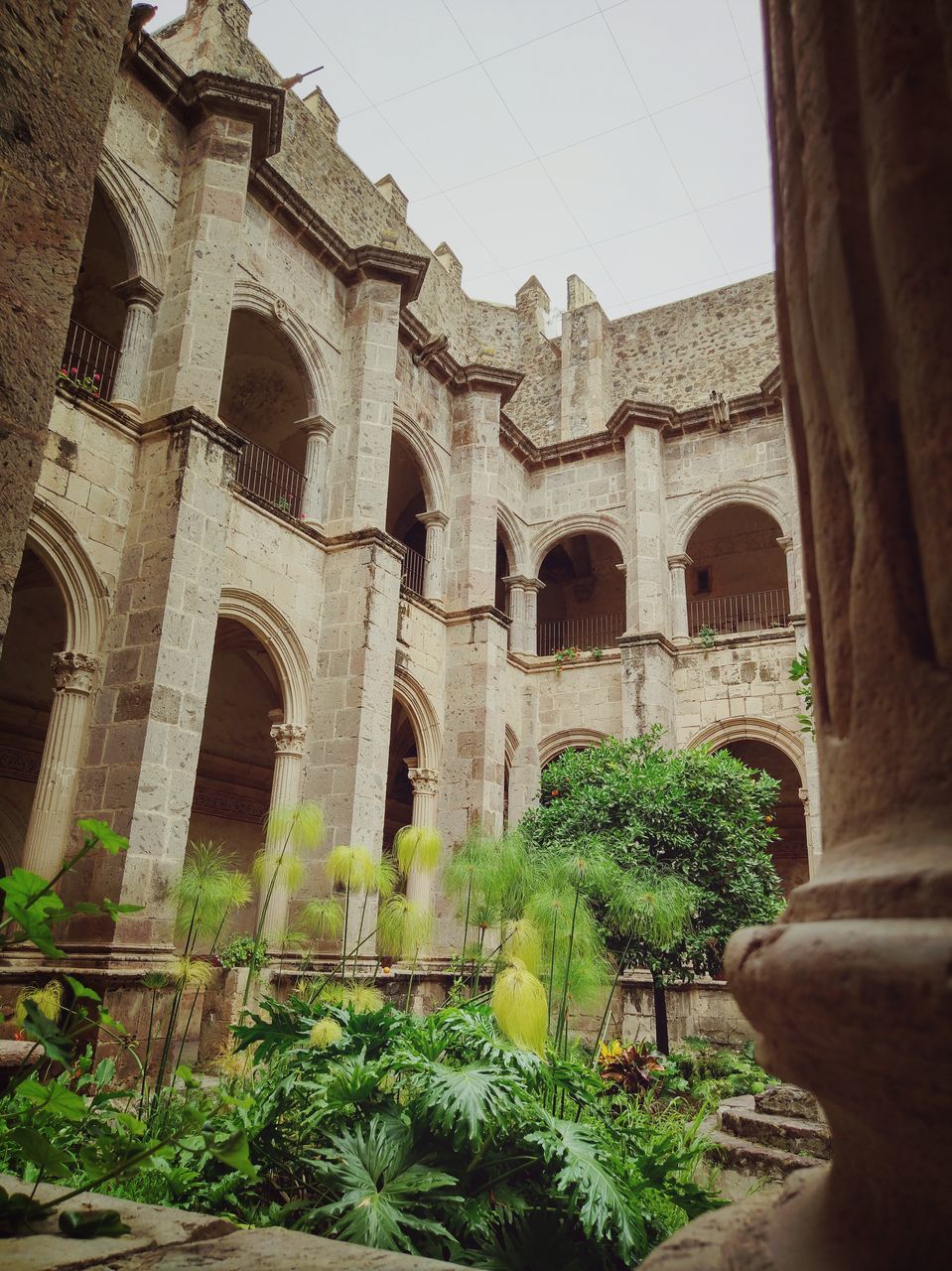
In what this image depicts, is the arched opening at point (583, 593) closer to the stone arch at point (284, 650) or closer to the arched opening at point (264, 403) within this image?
the arched opening at point (264, 403)

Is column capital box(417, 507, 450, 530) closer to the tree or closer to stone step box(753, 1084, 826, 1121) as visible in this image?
the tree

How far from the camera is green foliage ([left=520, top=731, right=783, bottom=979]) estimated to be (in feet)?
30.6

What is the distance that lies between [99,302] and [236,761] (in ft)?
23.9

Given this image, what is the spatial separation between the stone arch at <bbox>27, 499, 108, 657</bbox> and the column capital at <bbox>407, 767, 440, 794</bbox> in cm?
555

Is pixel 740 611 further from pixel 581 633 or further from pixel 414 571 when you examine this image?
pixel 414 571

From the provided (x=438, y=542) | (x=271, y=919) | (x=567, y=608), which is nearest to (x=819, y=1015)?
(x=271, y=919)

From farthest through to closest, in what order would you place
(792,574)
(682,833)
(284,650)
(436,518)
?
(792,574) → (436,518) → (284,650) → (682,833)

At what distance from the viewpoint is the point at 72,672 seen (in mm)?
8648

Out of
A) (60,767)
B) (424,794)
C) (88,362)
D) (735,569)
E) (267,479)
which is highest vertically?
(735,569)

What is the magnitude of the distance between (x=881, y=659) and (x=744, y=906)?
373 inches

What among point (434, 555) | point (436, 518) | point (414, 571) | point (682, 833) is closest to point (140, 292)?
point (436, 518)

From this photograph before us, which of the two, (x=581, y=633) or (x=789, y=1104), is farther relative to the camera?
(x=581, y=633)

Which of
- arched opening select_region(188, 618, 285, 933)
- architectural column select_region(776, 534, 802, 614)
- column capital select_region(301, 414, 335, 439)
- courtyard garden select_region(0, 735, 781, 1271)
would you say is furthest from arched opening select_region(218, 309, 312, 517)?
courtyard garden select_region(0, 735, 781, 1271)

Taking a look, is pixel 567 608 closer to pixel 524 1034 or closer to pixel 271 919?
pixel 271 919
